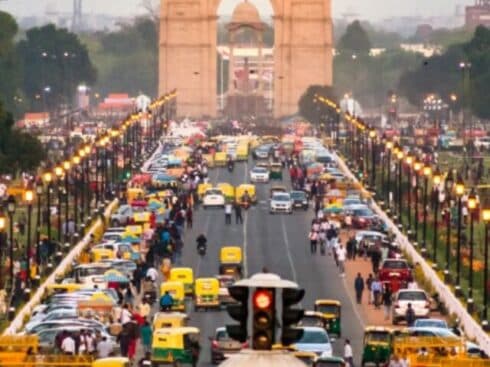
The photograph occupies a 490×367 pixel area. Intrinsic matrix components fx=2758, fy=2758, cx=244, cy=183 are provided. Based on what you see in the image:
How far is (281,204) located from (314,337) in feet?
117

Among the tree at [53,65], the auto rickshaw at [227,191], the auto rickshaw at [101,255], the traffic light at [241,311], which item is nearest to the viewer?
the traffic light at [241,311]

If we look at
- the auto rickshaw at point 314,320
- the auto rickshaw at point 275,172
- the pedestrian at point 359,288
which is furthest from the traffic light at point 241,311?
the auto rickshaw at point 275,172

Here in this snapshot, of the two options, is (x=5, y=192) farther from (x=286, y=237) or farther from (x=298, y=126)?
(x=298, y=126)

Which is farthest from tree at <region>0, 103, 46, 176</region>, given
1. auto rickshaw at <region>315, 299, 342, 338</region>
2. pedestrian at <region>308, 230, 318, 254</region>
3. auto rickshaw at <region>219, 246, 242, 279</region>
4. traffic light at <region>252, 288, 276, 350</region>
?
traffic light at <region>252, 288, 276, 350</region>

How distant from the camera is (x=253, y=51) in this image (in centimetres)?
18062

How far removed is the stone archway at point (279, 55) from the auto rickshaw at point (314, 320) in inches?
4172

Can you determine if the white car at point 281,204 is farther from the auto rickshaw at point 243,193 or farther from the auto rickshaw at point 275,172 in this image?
the auto rickshaw at point 275,172

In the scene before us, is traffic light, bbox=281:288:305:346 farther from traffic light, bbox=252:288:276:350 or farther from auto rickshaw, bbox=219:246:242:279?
auto rickshaw, bbox=219:246:242:279

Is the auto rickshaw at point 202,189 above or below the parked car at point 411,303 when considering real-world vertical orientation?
below

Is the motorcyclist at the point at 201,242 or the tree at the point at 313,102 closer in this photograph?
the motorcyclist at the point at 201,242

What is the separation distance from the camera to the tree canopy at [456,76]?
13000 cm

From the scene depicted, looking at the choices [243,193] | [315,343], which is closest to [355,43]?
[243,193]

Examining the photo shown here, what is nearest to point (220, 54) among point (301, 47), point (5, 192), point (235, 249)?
point (301, 47)

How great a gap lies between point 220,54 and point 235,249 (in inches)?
5432
